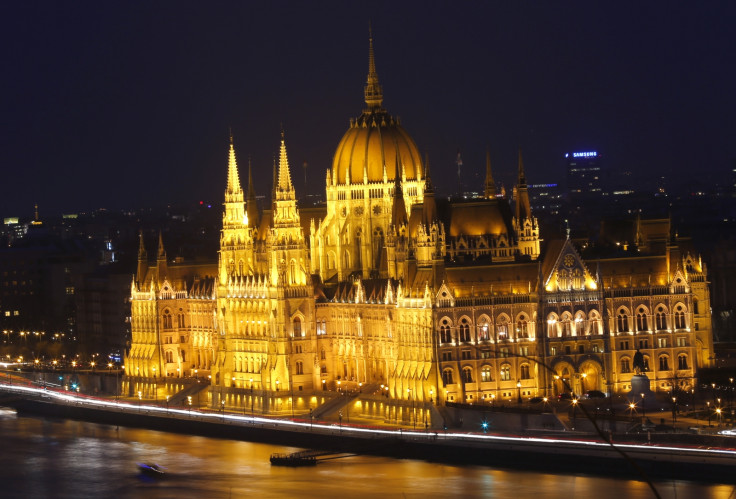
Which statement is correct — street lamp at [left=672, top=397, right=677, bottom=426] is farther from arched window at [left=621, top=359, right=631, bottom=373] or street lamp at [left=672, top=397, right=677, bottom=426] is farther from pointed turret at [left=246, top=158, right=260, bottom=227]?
pointed turret at [left=246, top=158, right=260, bottom=227]

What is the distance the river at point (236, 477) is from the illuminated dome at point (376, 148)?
2623cm

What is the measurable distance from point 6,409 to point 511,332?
50729 mm

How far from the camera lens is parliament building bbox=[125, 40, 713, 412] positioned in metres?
142

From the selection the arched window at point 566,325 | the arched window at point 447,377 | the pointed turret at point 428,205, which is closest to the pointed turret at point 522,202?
the pointed turret at point 428,205

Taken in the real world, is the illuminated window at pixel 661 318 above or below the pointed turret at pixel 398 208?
below

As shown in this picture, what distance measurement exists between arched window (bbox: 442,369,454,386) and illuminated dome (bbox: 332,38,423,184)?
990 inches

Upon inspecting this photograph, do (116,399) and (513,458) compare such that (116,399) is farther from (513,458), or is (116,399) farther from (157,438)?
(513,458)

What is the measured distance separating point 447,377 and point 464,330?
3348 mm

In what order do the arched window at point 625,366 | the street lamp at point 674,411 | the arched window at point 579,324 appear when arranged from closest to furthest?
the street lamp at point 674,411
the arched window at point 579,324
the arched window at point 625,366

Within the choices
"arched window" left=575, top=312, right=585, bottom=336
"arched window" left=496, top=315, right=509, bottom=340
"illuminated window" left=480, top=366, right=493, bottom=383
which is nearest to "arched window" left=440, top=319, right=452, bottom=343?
"illuminated window" left=480, top=366, right=493, bottom=383

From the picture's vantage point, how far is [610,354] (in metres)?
144

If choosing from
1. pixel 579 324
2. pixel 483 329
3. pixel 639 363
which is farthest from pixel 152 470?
pixel 639 363

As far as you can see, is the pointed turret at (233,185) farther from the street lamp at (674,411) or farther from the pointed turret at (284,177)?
the street lamp at (674,411)

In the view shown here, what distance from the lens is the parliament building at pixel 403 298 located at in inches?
5581
